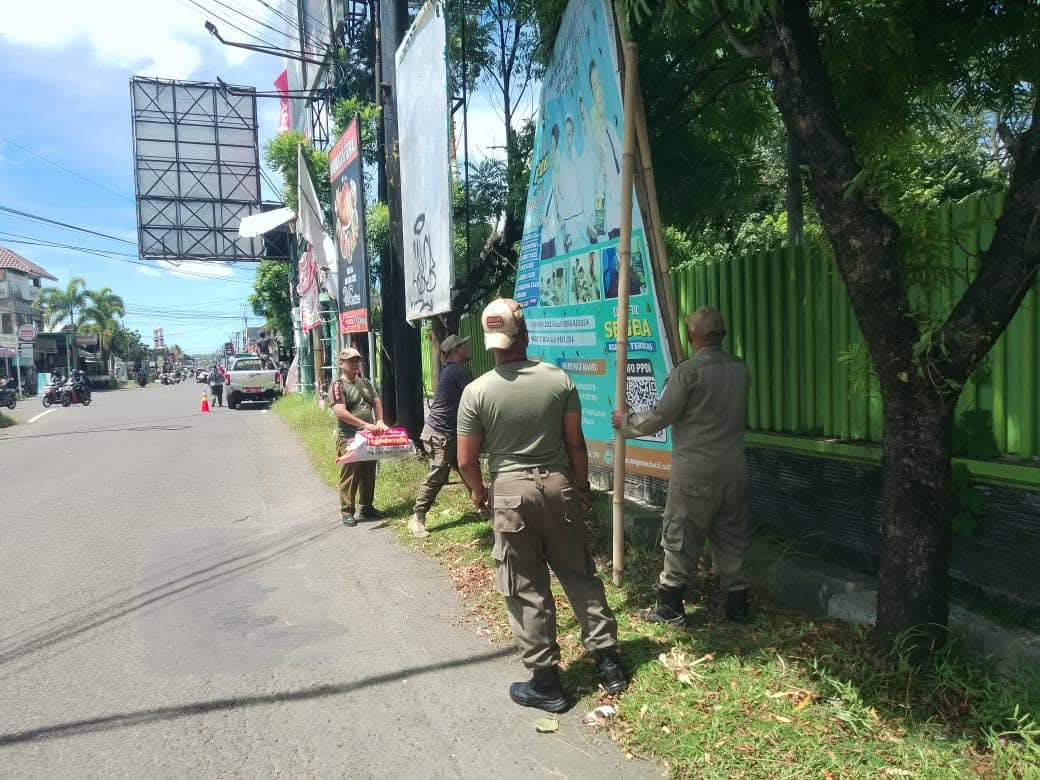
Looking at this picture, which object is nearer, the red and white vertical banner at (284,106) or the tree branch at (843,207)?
the tree branch at (843,207)

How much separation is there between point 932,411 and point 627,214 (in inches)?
70.5

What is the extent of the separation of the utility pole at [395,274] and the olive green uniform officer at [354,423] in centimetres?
179

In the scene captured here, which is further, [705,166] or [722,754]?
[705,166]

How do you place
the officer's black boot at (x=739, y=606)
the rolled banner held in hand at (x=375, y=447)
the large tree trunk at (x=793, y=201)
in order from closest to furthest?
the officer's black boot at (x=739, y=606)
the large tree trunk at (x=793, y=201)
the rolled banner held in hand at (x=375, y=447)

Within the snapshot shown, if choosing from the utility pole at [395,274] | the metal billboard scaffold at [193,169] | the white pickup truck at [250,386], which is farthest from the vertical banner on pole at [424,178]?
the metal billboard scaffold at [193,169]

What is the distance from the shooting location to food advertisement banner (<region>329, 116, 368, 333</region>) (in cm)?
909

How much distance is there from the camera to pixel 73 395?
30297mm

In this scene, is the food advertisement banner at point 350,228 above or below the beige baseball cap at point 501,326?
above

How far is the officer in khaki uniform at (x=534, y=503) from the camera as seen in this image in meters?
3.27

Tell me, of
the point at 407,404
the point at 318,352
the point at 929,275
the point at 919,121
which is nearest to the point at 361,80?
the point at 407,404

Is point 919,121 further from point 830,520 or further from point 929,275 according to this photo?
point 830,520

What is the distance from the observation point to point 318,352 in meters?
19.6

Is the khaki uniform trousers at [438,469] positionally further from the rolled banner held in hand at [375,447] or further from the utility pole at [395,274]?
the utility pole at [395,274]

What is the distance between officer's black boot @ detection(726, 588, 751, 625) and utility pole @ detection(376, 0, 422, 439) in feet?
18.3
